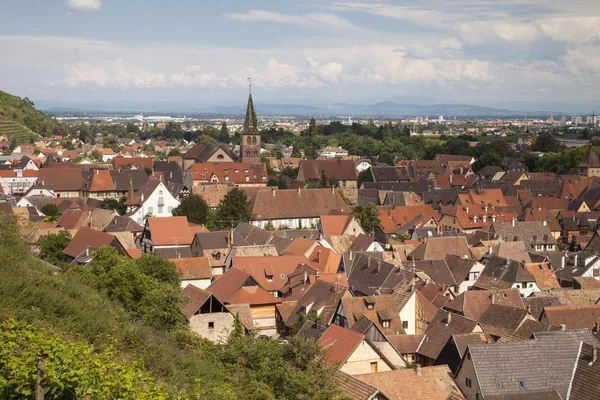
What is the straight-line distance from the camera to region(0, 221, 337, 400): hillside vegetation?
34.5 feet

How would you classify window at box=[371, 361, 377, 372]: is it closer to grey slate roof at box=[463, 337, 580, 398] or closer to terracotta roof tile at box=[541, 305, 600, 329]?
grey slate roof at box=[463, 337, 580, 398]

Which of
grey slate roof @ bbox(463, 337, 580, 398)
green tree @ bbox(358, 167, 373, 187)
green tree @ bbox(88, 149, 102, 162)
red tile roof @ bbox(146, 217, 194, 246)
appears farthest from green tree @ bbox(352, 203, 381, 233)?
green tree @ bbox(88, 149, 102, 162)

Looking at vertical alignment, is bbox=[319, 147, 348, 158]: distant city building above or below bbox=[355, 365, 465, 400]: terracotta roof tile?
below

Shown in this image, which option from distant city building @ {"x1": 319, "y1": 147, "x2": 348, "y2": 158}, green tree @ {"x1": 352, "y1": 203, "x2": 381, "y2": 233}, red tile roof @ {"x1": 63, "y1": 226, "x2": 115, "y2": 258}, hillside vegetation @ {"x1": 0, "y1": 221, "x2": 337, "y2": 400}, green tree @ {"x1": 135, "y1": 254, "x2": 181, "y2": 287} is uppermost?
hillside vegetation @ {"x1": 0, "y1": 221, "x2": 337, "y2": 400}

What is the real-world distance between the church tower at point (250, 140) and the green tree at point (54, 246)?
1812 inches

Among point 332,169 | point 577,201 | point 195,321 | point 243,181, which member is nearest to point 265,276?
point 195,321

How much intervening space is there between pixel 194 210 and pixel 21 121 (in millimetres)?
118933

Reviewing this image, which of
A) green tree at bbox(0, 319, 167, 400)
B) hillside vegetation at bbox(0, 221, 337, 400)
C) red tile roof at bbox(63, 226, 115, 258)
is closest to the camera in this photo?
green tree at bbox(0, 319, 167, 400)

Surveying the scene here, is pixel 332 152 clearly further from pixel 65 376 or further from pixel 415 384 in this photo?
pixel 65 376

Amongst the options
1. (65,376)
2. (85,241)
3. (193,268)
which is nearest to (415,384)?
(65,376)

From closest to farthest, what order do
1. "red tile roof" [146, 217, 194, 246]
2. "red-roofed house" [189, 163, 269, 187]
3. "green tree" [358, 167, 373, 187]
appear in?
1. "red tile roof" [146, 217, 194, 246]
2. "red-roofed house" [189, 163, 269, 187]
3. "green tree" [358, 167, 373, 187]

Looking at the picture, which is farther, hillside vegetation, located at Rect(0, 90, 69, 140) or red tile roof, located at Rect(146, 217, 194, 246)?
hillside vegetation, located at Rect(0, 90, 69, 140)

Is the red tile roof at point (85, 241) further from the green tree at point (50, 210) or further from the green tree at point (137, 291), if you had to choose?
the green tree at point (50, 210)

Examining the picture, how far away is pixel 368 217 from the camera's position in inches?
2366
